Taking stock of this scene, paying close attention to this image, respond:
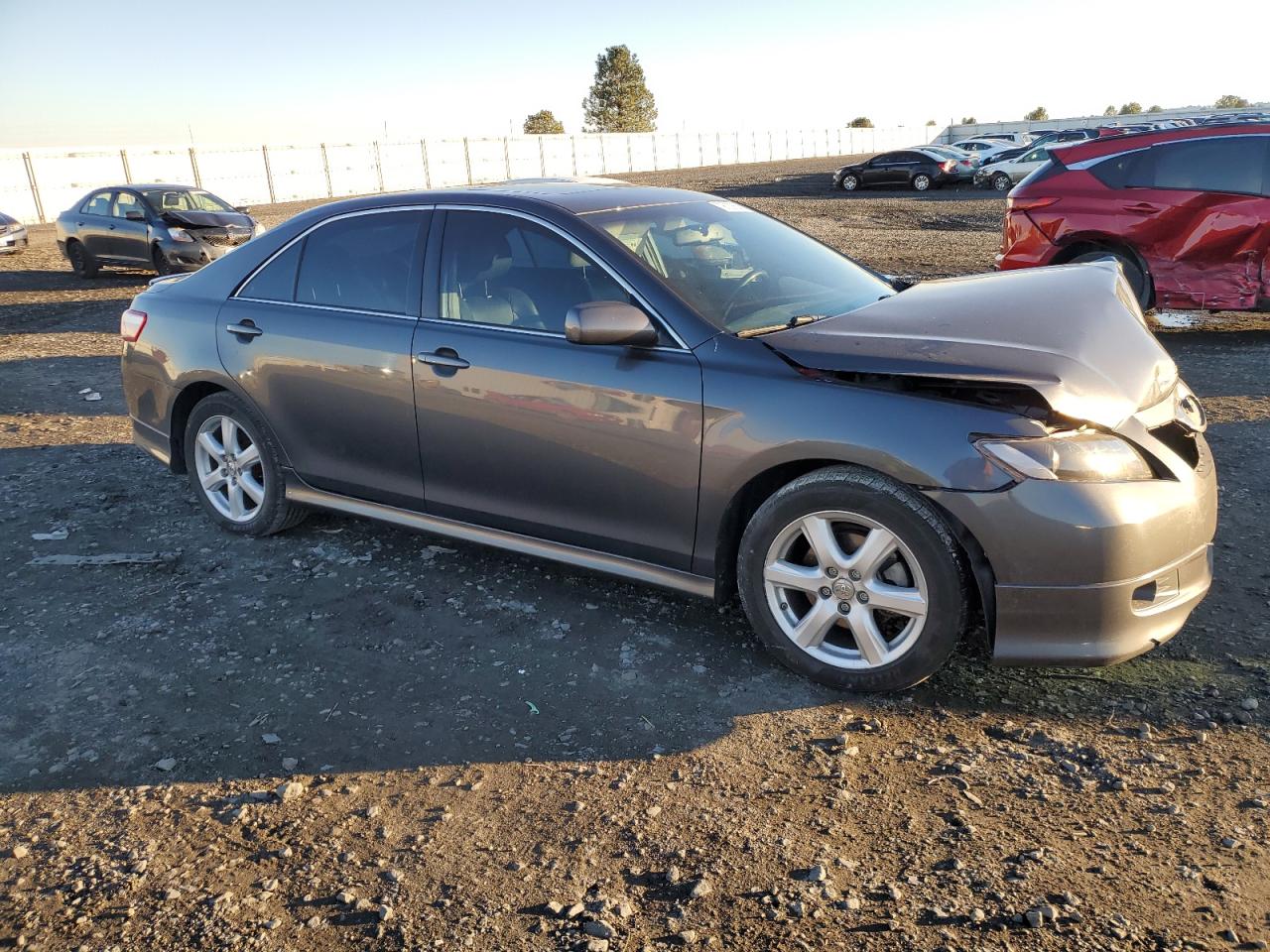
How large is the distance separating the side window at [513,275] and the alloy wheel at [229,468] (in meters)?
1.54

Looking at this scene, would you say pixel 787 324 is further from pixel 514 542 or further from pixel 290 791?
pixel 290 791

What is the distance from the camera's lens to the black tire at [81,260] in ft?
56.5

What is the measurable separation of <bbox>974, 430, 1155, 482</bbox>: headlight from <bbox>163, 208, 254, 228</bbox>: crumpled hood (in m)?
15.7

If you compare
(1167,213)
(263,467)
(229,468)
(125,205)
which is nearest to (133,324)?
(229,468)

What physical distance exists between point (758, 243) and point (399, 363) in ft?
5.60

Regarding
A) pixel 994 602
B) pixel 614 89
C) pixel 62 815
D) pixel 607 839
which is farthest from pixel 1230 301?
pixel 614 89

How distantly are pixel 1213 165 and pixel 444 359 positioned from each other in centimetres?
759

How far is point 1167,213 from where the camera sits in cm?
866

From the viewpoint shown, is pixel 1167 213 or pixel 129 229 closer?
pixel 1167 213

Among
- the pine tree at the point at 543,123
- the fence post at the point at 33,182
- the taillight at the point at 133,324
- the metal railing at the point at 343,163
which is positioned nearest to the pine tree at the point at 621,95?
the pine tree at the point at 543,123

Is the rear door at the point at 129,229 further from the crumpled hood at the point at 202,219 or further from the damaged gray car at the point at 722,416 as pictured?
the damaged gray car at the point at 722,416

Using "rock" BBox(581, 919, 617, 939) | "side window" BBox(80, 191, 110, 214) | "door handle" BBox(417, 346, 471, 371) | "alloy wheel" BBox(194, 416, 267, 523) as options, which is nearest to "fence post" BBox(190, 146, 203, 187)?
"side window" BBox(80, 191, 110, 214)

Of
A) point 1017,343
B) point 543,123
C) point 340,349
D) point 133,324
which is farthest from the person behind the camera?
point 543,123

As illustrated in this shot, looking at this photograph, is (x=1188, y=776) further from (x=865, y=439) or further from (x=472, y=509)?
(x=472, y=509)
